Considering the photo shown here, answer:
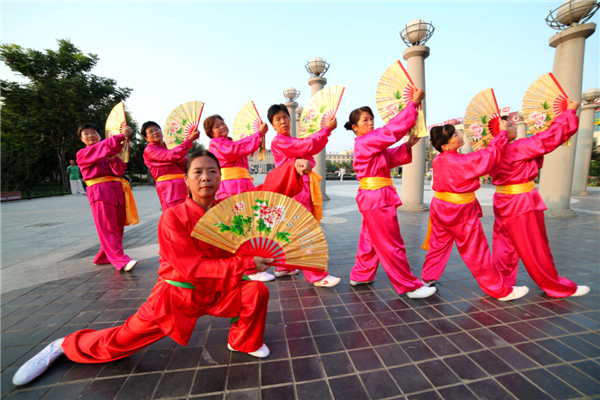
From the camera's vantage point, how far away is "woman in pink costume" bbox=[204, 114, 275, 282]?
3.49 meters

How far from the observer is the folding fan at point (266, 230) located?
5.34ft

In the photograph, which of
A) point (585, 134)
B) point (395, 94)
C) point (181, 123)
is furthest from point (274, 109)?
point (585, 134)

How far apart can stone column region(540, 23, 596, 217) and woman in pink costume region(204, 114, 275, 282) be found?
7.80m

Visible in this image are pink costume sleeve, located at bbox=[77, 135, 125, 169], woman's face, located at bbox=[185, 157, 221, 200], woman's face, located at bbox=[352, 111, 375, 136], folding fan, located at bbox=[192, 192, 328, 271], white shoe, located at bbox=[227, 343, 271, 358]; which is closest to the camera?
folding fan, located at bbox=[192, 192, 328, 271]

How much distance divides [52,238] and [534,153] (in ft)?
27.2

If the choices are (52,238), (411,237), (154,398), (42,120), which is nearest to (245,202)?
(154,398)

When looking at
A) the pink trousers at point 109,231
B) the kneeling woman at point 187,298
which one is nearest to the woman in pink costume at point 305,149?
the kneeling woman at point 187,298

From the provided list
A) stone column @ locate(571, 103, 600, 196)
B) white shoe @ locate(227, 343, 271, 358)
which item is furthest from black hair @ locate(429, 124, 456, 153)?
stone column @ locate(571, 103, 600, 196)

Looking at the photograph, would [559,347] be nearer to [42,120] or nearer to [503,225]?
[503,225]

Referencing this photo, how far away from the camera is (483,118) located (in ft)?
9.56

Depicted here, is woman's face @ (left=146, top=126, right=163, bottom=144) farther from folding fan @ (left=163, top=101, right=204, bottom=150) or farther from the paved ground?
the paved ground

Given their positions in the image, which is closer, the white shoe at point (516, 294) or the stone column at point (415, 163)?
the white shoe at point (516, 294)

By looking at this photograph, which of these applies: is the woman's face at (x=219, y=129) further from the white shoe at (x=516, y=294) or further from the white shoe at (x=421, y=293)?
the white shoe at (x=516, y=294)

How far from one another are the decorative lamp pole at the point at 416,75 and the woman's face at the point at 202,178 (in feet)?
21.6
